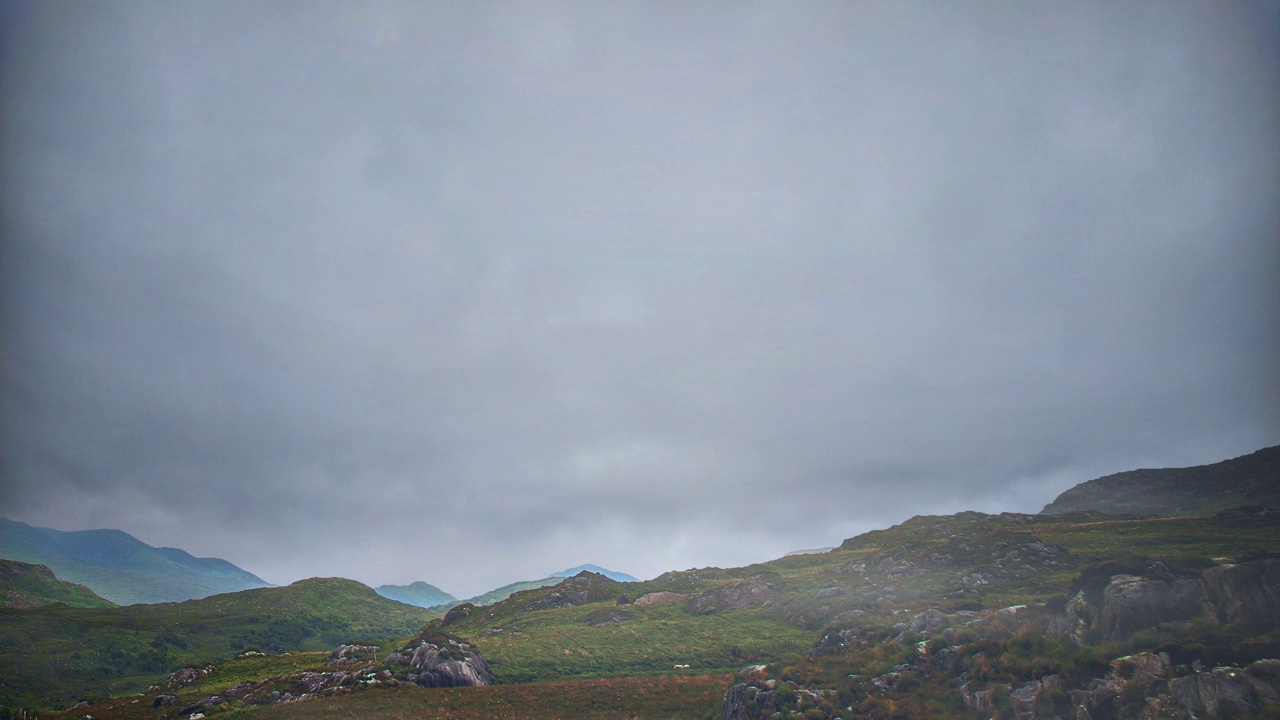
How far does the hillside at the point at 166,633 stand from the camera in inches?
3492

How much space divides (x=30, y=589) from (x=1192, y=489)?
1272 feet

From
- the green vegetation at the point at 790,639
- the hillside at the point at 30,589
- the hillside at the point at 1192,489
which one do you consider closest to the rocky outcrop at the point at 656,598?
the green vegetation at the point at 790,639

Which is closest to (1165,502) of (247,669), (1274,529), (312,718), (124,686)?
(1274,529)

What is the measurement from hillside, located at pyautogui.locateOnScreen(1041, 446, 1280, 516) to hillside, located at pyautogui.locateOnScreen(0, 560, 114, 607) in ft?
1127

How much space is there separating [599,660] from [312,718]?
35783 mm

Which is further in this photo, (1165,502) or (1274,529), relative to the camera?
(1165,502)

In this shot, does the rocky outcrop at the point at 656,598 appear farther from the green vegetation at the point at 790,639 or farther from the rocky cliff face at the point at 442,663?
the rocky cliff face at the point at 442,663

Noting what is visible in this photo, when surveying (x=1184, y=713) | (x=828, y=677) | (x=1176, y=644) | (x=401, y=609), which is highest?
(x=1176, y=644)

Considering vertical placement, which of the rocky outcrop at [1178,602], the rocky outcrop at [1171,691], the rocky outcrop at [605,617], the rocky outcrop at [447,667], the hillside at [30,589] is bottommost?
the rocky outcrop at [605,617]

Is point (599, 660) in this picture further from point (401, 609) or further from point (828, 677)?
point (401, 609)

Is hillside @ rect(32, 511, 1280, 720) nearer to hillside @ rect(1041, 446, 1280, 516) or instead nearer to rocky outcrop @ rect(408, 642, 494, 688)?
rocky outcrop @ rect(408, 642, 494, 688)

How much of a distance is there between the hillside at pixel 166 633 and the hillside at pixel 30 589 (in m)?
48.9

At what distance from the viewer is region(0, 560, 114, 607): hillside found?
165250 mm

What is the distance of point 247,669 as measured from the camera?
63.4 meters
